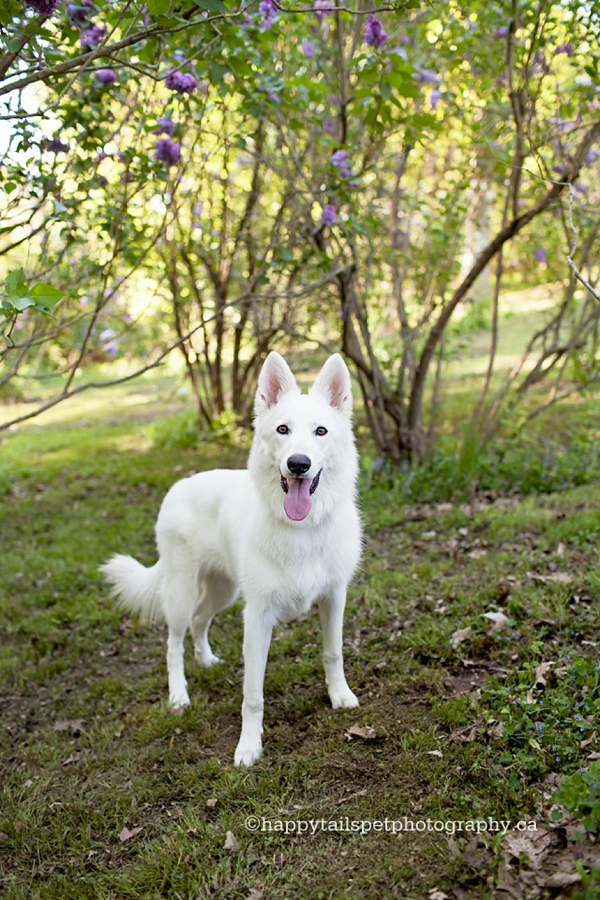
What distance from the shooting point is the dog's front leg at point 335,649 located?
335 cm

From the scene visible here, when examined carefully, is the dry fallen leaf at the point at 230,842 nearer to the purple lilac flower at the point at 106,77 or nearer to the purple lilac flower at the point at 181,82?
the purple lilac flower at the point at 181,82

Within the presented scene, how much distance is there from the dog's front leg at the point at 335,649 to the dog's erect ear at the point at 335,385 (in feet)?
2.91

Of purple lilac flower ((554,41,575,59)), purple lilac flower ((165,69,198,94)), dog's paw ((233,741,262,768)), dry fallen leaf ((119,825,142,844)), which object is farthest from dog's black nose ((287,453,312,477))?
purple lilac flower ((554,41,575,59))

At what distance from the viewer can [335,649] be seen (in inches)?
134

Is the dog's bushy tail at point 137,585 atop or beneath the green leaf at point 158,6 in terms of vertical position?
beneath

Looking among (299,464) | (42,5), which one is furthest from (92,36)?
(299,464)

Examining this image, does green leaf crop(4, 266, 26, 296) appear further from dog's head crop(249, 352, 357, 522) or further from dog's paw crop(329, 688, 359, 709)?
dog's paw crop(329, 688, 359, 709)

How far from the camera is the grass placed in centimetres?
246

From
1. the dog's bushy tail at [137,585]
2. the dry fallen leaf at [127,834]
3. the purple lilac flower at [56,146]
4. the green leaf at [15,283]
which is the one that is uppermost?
the purple lilac flower at [56,146]

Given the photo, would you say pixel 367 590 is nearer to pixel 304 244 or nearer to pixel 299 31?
pixel 304 244

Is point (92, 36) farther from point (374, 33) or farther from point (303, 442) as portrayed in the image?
point (303, 442)

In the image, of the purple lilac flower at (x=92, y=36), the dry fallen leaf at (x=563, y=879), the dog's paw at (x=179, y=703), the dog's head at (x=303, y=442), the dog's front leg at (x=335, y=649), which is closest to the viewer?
the dry fallen leaf at (x=563, y=879)

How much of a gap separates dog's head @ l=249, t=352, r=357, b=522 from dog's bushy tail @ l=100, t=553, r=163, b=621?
1.21m

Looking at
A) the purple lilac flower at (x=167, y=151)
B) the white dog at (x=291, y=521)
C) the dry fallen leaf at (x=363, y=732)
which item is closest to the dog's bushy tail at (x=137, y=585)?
the white dog at (x=291, y=521)
